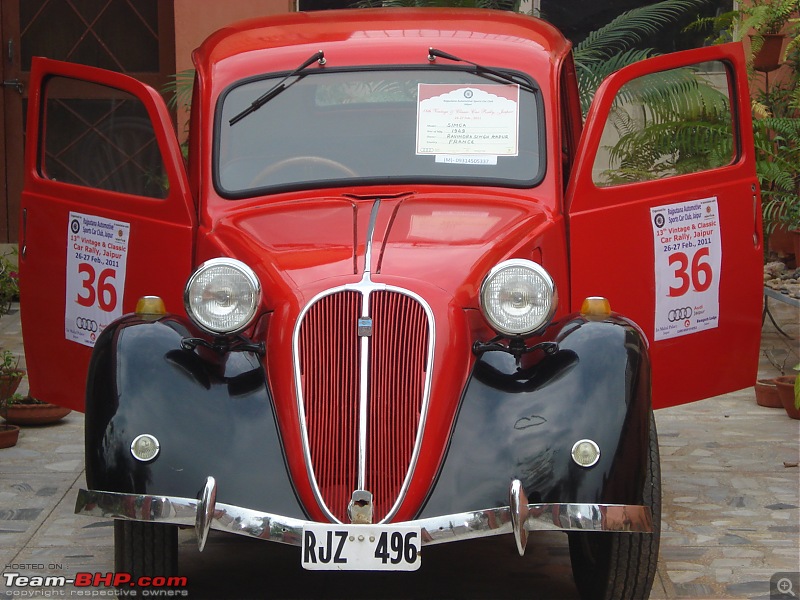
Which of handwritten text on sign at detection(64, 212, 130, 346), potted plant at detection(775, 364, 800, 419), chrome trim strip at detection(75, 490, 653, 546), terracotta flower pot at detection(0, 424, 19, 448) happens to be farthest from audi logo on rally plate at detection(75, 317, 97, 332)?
potted plant at detection(775, 364, 800, 419)

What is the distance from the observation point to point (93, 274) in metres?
5.00

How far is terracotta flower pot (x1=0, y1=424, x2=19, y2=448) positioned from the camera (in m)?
6.42

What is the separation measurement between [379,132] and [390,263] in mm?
1048

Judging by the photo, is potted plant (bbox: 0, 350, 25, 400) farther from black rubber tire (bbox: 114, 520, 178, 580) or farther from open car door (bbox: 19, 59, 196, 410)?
black rubber tire (bbox: 114, 520, 178, 580)

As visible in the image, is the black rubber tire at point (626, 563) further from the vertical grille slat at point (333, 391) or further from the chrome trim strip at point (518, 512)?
the vertical grille slat at point (333, 391)

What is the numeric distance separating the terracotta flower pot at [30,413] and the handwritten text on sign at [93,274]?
1.91m

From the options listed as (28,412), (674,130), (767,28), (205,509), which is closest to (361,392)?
(205,509)

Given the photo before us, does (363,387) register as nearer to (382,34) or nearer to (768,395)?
(382,34)

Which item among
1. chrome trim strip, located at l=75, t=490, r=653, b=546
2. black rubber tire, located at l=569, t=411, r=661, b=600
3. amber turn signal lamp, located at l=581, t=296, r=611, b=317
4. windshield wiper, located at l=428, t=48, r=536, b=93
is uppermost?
windshield wiper, located at l=428, t=48, r=536, b=93

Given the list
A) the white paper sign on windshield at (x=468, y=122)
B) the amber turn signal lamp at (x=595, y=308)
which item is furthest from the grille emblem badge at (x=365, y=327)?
the white paper sign on windshield at (x=468, y=122)

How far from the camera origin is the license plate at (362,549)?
3.43 metres

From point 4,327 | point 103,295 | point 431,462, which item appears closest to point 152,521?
point 431,462

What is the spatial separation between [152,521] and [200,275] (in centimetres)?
74

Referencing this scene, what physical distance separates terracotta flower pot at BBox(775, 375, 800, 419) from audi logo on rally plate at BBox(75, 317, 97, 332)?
3878 mm
